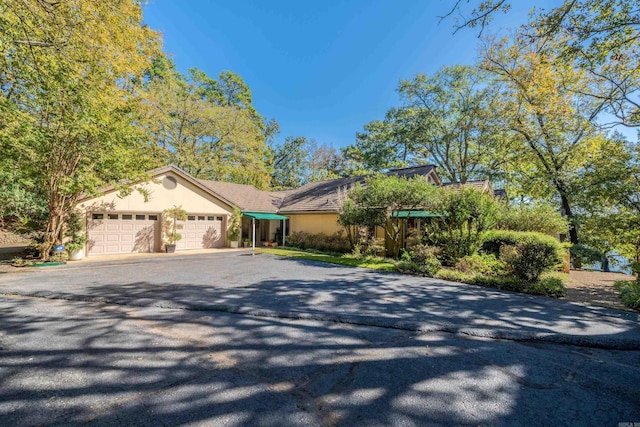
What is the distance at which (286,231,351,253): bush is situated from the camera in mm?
17797

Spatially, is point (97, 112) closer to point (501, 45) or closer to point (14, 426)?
point (14, 426)

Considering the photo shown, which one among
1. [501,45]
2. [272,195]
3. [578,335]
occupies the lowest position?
[578,335]

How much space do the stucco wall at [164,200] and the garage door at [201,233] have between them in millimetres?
609

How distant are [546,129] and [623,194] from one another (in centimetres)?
1004

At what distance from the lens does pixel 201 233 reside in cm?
1858

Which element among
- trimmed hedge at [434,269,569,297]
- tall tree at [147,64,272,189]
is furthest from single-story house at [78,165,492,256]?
trimmed hedge at [434,269,569,297]

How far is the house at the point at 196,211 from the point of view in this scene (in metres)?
14.6

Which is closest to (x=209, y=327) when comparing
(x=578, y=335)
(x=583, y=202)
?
(x=578, y=335)

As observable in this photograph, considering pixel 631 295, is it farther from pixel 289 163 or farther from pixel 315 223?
pixel 289 163

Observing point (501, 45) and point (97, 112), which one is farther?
point (501, 45)

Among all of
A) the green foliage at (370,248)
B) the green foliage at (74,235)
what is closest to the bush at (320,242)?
the green foliage at (370,248)

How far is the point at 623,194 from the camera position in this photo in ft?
30.8

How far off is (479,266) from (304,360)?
9.89 metres

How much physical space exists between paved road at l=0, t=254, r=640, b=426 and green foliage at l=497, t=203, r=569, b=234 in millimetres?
9255
